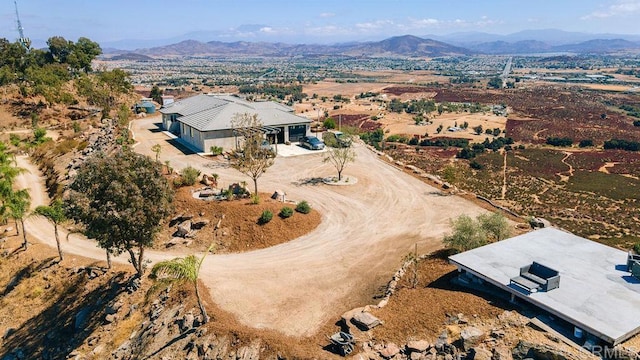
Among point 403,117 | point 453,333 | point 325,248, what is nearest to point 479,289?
point 453,333

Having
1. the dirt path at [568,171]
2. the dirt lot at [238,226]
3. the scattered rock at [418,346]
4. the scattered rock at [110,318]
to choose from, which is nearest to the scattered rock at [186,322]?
the scattered rock at [110,318]

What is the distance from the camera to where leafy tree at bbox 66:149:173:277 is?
22.7 m

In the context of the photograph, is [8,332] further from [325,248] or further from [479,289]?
[479,289]

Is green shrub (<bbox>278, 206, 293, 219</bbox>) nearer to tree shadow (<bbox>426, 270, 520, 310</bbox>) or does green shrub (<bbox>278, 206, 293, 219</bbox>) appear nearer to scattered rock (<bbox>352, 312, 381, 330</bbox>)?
tree shadow (<bbox>426, 270, 520, 310</bbox>)

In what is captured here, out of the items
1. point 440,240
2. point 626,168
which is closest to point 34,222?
point 440,240

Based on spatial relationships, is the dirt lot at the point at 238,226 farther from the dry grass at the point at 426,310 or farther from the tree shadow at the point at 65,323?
the dry grass at the point at 426,310

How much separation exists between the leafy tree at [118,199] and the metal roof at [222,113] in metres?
26.0

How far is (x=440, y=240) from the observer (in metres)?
29.6

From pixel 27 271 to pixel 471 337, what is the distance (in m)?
30.1

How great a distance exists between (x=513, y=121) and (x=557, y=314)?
339ft

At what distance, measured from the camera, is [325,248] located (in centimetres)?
2906

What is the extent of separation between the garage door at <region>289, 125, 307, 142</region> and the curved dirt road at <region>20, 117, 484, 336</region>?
9.42 metres

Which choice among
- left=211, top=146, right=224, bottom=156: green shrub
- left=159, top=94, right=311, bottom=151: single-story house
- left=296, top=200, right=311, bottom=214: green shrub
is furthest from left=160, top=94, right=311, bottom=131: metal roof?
left=296, top=200, right=311, bottom=214: green shrub

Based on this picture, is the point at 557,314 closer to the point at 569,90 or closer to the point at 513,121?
the point at 513,121
